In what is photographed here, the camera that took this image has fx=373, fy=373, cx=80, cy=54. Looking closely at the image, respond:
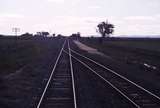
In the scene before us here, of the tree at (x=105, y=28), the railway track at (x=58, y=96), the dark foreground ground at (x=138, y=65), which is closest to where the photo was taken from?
the railway track at (x=58, y=96)

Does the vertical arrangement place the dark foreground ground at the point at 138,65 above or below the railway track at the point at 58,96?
below

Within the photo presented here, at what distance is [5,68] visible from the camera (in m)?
27.5

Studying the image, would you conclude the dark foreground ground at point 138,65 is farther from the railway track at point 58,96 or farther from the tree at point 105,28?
the tree at point 105,28

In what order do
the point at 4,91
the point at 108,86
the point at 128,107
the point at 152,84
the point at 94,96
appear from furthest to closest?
the point at 152,84 → the point at 108,86 → the point at 4,91 → the point at 94,96 → the point at 128,107

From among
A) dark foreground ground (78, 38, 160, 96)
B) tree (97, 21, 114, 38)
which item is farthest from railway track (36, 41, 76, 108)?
tree (97, 21, 114, 38)

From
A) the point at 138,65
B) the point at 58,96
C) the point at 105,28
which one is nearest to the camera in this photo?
the point at 58,96

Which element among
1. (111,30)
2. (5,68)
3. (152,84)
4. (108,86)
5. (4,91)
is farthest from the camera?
(111,30)

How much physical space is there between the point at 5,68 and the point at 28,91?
36.5 feet

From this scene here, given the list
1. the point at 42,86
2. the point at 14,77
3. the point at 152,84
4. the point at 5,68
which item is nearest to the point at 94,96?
the point at 42,86

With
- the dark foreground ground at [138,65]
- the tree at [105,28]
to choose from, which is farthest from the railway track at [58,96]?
the tree at [105,28]

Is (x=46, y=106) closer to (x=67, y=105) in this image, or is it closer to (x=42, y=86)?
(x=67, y=105)

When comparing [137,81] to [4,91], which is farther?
[137,81]

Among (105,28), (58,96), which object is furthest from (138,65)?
(105,28)

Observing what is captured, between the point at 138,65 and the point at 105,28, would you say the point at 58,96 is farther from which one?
the point at 105,28
